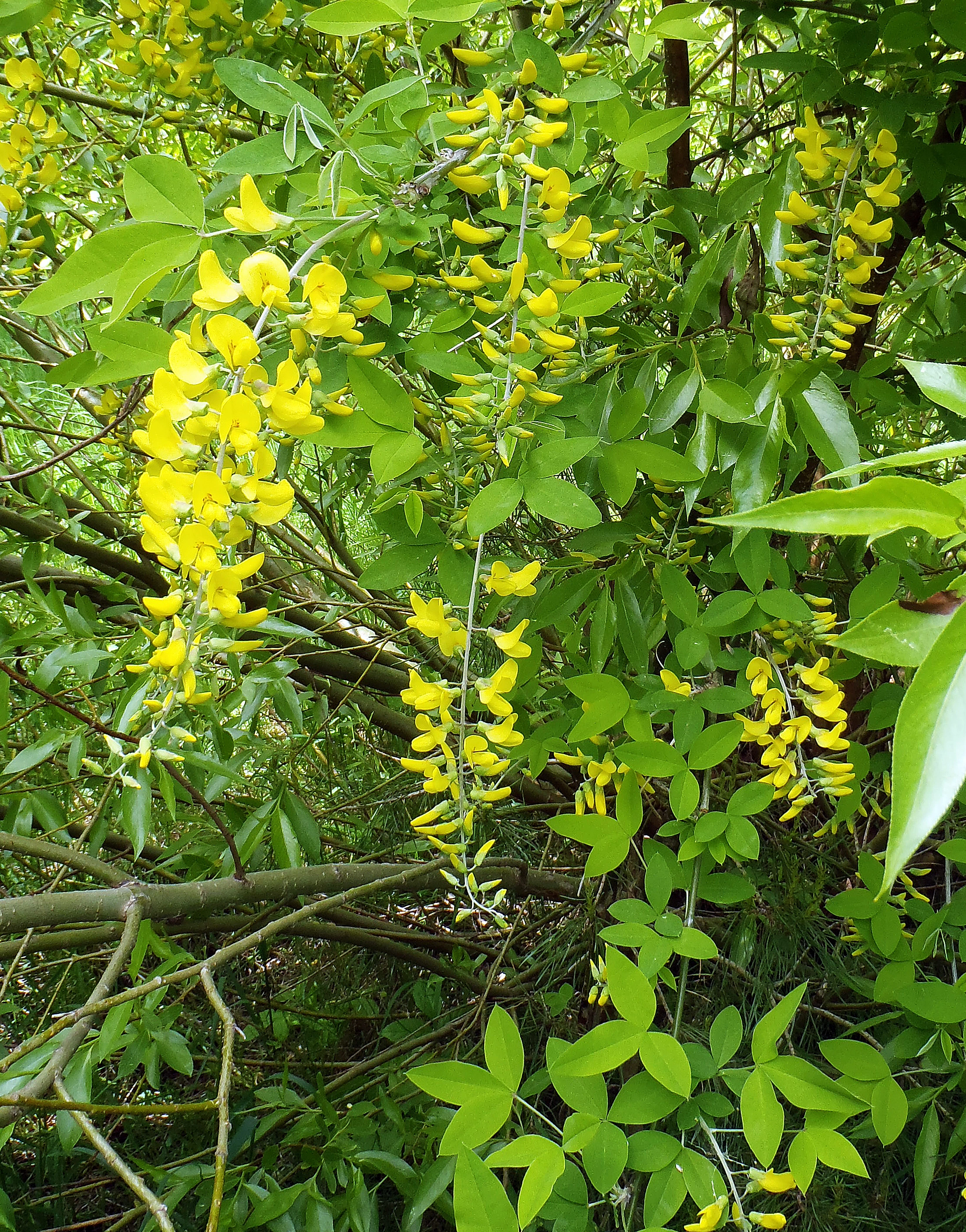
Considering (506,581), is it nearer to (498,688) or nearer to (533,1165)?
(498,688)

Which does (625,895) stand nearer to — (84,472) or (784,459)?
(784,459)

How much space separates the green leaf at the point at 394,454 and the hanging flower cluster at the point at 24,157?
1.75 ft

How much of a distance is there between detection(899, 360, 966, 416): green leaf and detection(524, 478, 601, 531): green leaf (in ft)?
0.84

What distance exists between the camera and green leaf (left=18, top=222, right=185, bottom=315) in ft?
1.71

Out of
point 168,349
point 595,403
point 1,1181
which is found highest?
point 168,349

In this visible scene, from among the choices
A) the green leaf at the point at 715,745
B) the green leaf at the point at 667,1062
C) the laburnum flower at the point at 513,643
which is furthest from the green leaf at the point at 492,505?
the green leaf at the point at 667,1062

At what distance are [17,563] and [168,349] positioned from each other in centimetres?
79

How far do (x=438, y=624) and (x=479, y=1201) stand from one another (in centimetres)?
39

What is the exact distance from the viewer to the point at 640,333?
82 cm

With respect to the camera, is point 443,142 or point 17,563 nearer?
point 443,142

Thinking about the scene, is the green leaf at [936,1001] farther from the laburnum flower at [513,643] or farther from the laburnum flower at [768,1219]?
the laburnum flower at [513,643]

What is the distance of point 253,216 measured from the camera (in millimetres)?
505

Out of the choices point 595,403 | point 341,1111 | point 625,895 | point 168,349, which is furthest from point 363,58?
point 341,1111

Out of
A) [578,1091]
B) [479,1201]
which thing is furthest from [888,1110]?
[479,1201]
